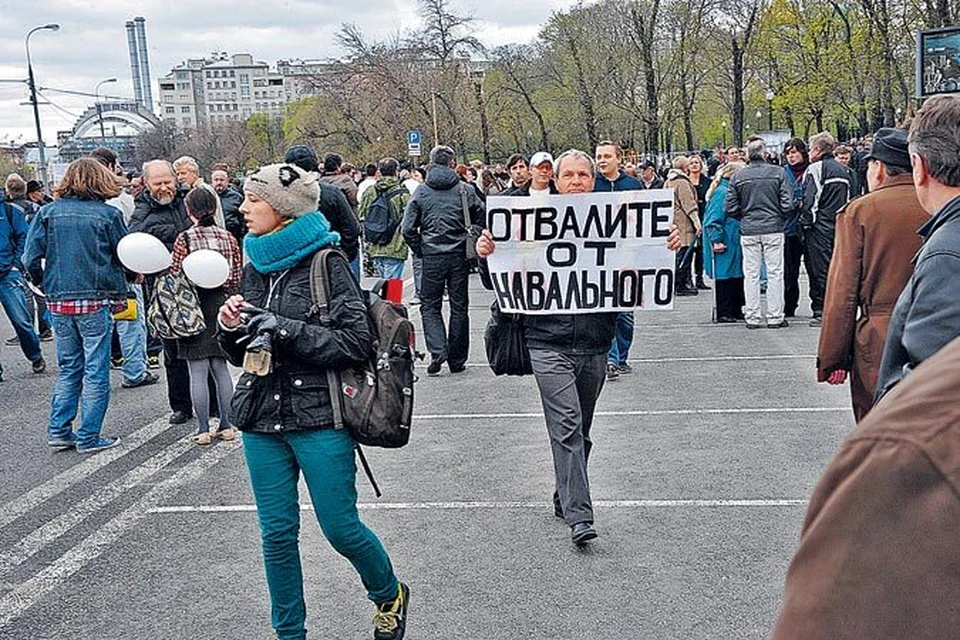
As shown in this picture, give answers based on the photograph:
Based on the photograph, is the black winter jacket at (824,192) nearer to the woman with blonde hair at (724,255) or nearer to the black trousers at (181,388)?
the woman with blonde hair at (724,255)

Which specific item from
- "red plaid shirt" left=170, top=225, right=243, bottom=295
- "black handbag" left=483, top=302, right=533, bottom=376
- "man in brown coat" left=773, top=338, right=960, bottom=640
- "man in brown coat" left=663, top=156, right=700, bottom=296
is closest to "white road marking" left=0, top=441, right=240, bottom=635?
"red plaid shirt" left=170, top=225, right=243, bottom=295

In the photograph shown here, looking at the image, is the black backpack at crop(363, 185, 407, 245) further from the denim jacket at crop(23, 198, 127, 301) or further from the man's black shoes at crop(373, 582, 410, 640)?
the man's black shoes at crop(373, 582, 410, 640)

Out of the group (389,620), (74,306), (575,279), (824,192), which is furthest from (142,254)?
(824,192)

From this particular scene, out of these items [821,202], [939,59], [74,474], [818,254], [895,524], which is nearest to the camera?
[895,524]

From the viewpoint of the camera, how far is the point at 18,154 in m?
89.1

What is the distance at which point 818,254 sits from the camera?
11094mm

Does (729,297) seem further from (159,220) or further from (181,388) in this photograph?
(159,220)

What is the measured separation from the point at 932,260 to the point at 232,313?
7.74 feet

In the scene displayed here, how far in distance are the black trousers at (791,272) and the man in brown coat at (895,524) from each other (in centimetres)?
1104

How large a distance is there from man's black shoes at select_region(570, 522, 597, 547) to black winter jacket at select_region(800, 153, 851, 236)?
663cm

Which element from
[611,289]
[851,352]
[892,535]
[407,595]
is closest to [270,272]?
[407,595]

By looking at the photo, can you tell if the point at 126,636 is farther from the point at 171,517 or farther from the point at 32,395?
the point at 32,395

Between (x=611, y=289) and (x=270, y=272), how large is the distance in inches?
80.2

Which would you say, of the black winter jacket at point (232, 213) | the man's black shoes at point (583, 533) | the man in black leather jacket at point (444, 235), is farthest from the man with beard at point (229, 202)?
the man's black shoes at point (583, 533)
